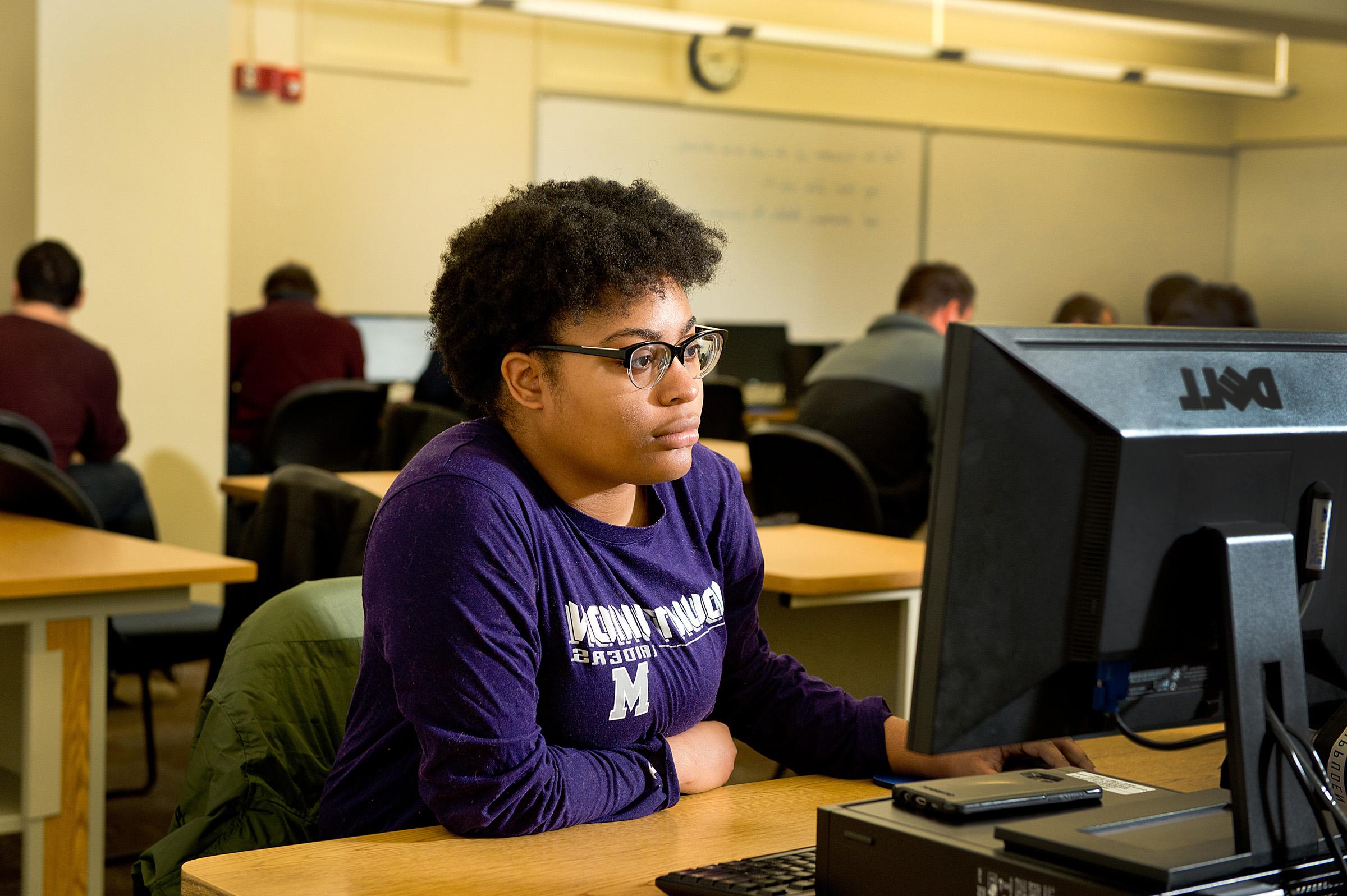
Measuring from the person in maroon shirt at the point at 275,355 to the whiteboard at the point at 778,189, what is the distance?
157cm

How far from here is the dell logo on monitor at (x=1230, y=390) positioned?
0.93 meters

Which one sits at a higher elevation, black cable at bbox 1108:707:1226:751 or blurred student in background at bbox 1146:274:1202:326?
blurred student in background at bbox 1146:274:1202:326

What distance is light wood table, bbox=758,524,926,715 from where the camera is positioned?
2.43m

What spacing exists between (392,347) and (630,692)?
506 centimetres

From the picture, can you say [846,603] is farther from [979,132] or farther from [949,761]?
[979,132]

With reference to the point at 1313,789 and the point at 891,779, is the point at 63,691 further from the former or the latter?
the point at 1313,789

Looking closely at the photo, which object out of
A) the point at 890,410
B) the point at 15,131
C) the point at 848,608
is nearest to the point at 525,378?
the point at 848,608

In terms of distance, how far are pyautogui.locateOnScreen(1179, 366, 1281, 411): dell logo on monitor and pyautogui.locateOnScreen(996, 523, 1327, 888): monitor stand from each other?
8 centimetres

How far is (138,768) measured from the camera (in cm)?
356

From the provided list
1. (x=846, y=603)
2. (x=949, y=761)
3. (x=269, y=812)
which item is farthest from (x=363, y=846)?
(x=846, y=603)

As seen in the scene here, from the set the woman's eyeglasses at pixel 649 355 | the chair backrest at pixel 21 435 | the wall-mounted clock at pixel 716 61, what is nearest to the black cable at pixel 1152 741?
the woman's eyeglasses at pixel 649 355

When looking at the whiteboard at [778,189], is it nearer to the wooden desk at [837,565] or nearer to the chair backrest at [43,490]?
the wooden desk at [837,565]

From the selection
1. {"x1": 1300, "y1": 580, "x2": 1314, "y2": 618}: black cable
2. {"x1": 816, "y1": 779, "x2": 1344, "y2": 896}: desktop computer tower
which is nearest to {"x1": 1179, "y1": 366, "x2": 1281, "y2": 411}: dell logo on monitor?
{"x1": 1300, "y1": 580, "x2": 1314, "y2": 618}: black cable

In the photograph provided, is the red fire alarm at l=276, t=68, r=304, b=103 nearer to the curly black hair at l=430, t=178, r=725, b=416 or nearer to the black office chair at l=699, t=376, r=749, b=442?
the black office chair at l=699, t=376, r=749, b=442
